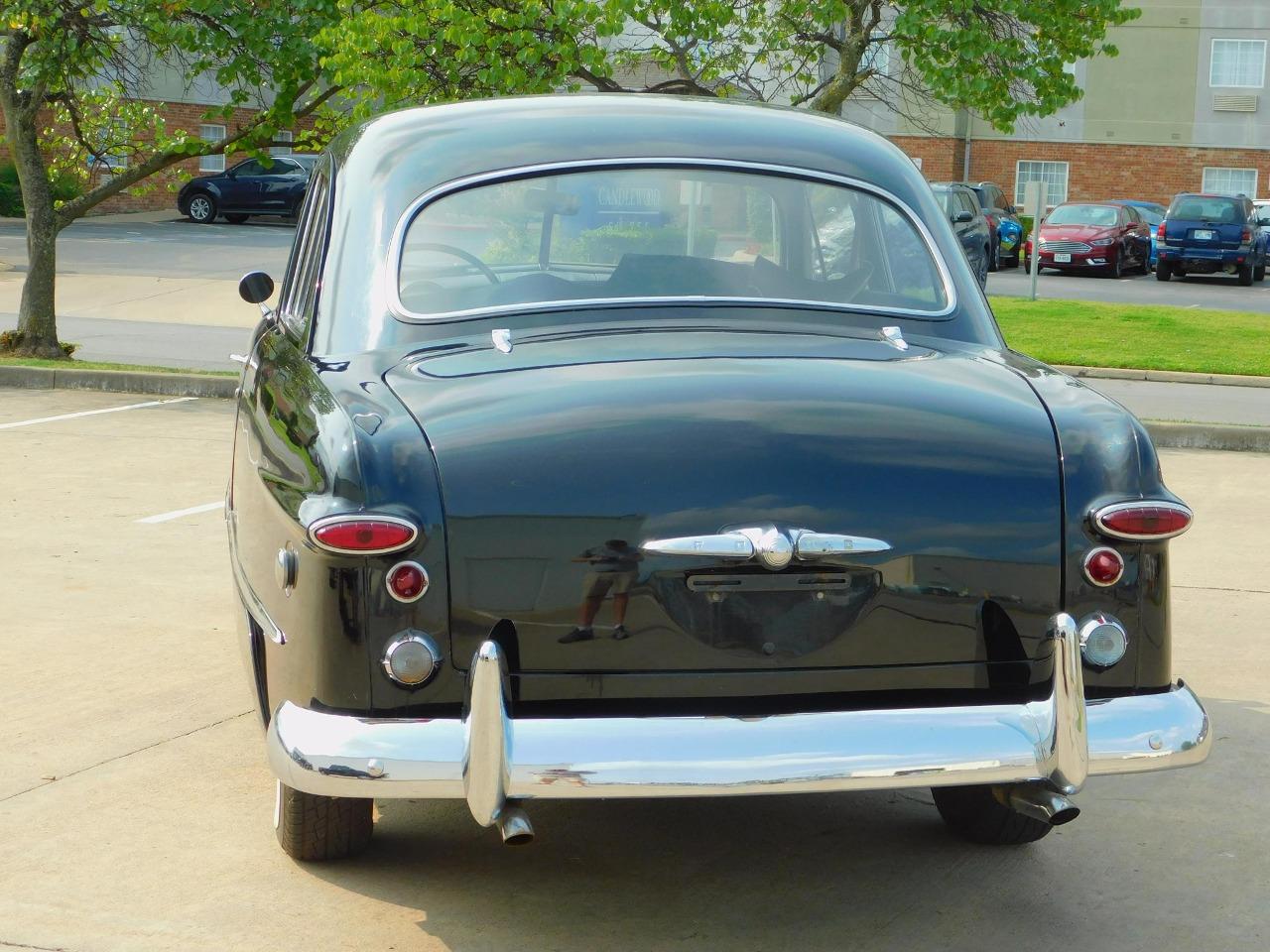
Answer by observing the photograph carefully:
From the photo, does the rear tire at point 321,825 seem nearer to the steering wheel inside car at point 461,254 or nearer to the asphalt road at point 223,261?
the steering wheel inside car at point 461,254

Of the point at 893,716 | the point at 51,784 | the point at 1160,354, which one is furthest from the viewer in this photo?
the point at 1160,354

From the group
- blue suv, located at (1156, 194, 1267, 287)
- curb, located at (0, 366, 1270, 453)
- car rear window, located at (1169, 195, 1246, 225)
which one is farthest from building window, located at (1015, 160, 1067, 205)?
curb, located at (0, 366, 1270, 453)

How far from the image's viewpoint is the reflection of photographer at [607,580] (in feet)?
11.1

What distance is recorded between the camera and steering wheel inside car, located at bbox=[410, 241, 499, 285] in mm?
4352

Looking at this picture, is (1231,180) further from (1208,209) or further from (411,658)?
(411,658)

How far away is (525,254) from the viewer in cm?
448

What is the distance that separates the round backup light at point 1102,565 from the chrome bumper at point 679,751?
16 centimetres

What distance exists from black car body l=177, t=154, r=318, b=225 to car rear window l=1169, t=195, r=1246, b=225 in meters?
18.9

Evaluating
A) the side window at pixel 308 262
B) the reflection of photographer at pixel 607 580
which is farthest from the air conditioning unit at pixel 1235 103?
the reflection of photographer at pixel 607 580

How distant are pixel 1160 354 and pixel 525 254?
14.4 metres

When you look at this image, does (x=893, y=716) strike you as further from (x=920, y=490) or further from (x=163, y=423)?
(x=163, y=423)

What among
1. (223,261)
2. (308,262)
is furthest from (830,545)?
(223,261)

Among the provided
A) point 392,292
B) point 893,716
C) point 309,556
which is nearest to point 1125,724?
point 893,716

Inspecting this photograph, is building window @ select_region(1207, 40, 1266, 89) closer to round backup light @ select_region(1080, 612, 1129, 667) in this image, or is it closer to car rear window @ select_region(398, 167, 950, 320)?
car rear window @ select_region(398, 167, 950, 320)
